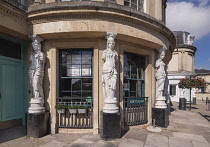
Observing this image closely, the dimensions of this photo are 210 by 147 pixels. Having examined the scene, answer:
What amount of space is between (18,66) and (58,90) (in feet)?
6.80

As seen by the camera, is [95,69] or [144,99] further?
[144,99]

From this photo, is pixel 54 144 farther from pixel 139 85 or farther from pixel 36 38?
pixel 139 85

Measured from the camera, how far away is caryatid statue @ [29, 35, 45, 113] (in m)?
4.83

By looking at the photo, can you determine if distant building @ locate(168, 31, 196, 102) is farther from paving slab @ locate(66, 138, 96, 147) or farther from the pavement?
paving slab @ locate(66, 138, 96, 147)

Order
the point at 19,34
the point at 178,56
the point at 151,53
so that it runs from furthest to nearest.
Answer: the point at 178,56, the point at 151,53, the point at 19,34

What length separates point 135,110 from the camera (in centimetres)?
571

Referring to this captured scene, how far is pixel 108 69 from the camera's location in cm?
458

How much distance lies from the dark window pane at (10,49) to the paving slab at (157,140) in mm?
6043

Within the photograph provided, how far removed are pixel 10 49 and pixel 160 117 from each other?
22.9ft

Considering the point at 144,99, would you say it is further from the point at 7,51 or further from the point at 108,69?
the point at 7,51

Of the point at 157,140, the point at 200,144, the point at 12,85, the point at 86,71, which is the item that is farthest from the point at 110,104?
the point at 12,85

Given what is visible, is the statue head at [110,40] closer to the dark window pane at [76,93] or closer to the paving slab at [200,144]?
the dark window pane at [76,93]

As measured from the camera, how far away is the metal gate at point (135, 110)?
5548mm

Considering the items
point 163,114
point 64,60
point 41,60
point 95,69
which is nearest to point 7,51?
point 41,60
